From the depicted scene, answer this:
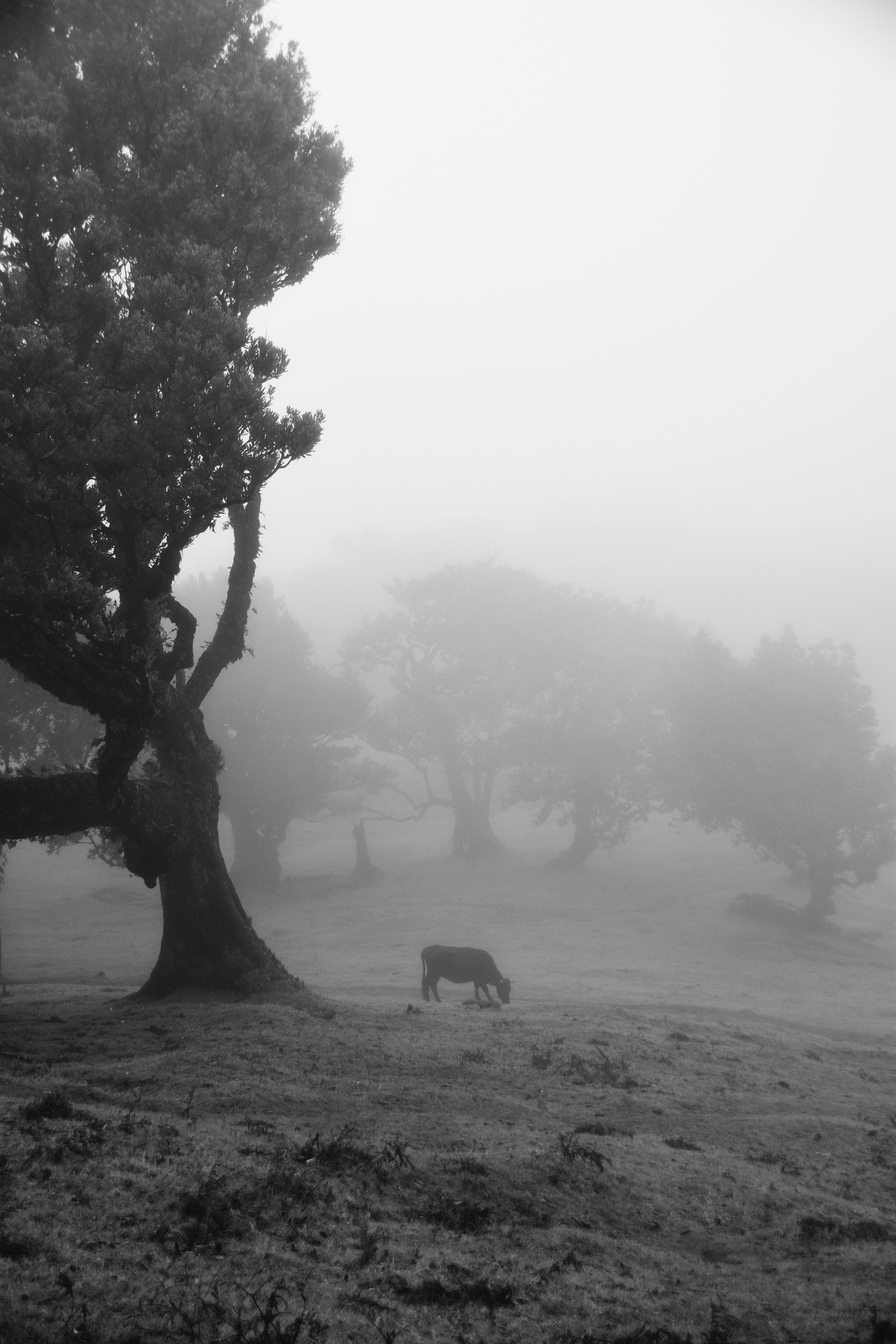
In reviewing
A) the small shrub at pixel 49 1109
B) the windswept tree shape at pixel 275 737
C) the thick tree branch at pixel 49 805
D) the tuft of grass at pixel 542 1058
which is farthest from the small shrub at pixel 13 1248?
the windswept tree shape at pixel 275 737

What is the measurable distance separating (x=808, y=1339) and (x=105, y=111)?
17365mm

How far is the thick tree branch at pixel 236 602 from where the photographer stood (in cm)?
1672

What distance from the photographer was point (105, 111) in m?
13.5

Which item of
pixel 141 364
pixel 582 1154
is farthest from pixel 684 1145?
pixel 141 364

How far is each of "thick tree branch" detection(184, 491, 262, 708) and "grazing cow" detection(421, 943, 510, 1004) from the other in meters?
10.6

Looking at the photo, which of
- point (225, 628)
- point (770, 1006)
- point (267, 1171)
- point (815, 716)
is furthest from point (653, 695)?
point (267, 1171)

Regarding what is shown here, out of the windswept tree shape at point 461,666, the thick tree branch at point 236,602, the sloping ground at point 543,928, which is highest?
the windswept tree shape at point 461,666

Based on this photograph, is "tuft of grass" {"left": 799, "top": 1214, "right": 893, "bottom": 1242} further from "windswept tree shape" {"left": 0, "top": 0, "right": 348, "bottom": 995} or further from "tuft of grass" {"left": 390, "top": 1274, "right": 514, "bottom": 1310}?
"windswept tree shape" {"left": 0, "top": 0, "right": 348, "bottom": 995}

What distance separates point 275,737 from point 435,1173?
46.9 m

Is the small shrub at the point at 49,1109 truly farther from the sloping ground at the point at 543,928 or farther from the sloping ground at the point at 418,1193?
the sloping ground at the point at 543,928

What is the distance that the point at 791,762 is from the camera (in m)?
41.2

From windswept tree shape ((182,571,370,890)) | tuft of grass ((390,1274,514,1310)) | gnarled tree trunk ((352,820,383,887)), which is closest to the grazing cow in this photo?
tuft of grass ((390,1274,514,1310))

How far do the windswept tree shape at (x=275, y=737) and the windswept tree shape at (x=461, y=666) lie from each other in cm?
346

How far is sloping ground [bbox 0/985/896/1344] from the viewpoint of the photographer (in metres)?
4.73
